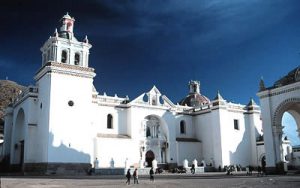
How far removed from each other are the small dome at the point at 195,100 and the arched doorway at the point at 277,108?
1971cm

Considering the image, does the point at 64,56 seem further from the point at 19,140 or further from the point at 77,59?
the point at 19,140

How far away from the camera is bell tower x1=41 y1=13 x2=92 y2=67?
31062 millimetres

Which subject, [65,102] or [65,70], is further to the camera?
[65,70]

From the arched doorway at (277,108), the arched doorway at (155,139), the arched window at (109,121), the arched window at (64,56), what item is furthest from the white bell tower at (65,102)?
the arched doorway at (277,108)

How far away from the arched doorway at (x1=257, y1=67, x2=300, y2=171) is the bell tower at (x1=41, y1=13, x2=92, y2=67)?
16345 mm

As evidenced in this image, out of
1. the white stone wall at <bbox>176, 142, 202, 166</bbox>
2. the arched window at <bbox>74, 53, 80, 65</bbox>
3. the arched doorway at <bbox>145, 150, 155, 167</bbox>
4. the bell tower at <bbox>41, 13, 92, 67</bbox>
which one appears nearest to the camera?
the bell tower at <bbox>41, 13, 92, 67</bbox>

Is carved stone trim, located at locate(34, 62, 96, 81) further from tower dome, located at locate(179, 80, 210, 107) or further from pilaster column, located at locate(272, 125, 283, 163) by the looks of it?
tower dome, located at locate(179, 80, 210, 107)

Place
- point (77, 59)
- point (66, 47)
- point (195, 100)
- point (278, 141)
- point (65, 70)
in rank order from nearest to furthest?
1. point (278, 141)
2. point (65, 70)
3. point (66, 47)
4. point (77, 59)
5. point (195, 100)

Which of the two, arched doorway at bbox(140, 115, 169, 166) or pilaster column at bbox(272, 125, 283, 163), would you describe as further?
arched doorway at bbox(140, 115, 169, 166)

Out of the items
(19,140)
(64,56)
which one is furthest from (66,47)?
(19,140)

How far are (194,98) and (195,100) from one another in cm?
60

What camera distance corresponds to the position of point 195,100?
48.8 metres

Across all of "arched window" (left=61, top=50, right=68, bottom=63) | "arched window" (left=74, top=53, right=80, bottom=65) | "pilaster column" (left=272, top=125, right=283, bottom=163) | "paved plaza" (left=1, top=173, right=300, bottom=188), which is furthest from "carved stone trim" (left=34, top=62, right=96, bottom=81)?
"pilaster column" (left=272, top=125, right=283, bottom=163)

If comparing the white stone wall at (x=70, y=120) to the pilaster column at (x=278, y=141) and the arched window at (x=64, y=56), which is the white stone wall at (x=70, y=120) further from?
the pilaster column at (x=278, y=141)
